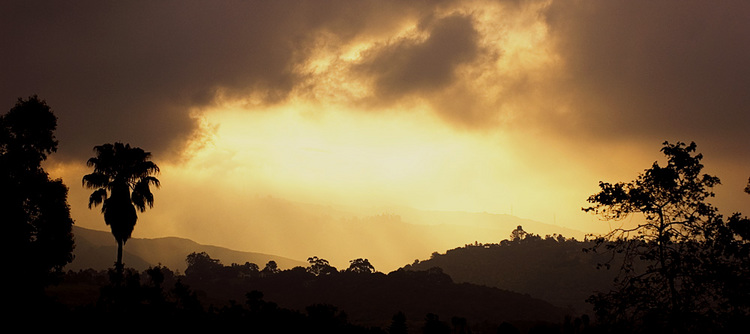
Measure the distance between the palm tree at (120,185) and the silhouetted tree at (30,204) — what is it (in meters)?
3.99

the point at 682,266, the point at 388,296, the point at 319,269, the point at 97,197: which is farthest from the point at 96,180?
the point at 319,269

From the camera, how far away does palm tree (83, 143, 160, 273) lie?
34.2 meters

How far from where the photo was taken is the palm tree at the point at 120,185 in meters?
34.2

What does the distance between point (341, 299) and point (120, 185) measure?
115m

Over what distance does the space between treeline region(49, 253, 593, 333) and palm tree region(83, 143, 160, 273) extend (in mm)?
6130

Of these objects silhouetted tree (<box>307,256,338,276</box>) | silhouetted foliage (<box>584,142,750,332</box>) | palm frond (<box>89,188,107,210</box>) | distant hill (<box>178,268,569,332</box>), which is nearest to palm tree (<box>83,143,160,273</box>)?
palm frond (<box>89,188,107,210</box>)

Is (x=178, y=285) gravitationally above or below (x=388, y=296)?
above

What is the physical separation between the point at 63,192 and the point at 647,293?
30883 millimetres

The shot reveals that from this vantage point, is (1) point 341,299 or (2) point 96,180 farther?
(1) point 341,299

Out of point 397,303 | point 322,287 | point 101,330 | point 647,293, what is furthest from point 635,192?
point 322,287

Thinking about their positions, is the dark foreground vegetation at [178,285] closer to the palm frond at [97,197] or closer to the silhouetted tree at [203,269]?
the palm frond at [97,197]

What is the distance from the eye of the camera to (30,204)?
28.5 meters

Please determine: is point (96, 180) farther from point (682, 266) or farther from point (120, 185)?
point (682, 266)

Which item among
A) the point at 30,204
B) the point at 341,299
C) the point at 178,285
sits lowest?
the point at 341,299
